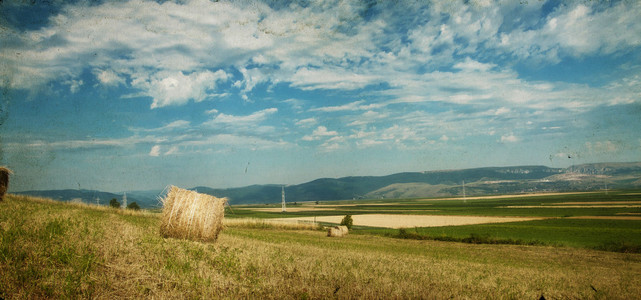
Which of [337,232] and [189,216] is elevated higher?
[189,216]

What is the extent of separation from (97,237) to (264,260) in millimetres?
4152

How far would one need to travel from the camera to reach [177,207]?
16.8m

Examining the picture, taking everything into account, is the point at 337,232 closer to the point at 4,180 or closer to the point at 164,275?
the point at 4,180

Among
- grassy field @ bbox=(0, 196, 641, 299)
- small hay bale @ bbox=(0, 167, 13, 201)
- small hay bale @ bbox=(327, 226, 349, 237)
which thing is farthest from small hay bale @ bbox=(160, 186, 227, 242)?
small hay bale @ bbox=(327, 226, 349, 237)

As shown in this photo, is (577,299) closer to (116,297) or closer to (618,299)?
(618,299)

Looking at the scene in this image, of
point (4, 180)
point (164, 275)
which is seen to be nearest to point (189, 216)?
point (164, 275)

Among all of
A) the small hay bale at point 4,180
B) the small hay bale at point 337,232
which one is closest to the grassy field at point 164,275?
the small hay bale at point 4,180

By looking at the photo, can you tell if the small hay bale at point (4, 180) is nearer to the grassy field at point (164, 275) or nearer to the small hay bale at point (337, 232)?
the grassy field at point (164, 275)

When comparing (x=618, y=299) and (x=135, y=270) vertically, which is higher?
(x=135, y=270)

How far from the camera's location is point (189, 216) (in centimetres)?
1697

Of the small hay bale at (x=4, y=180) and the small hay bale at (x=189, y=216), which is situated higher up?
the small hay bale at (x=4, y=180)

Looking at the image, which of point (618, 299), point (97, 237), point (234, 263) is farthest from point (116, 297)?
point (618, 299)

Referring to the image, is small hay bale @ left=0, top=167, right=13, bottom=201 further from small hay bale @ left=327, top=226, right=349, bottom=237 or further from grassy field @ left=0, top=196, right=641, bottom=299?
small hay bale @ left=327, top=226, right=349, bottom=237

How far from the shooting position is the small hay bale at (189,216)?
1658 cm
